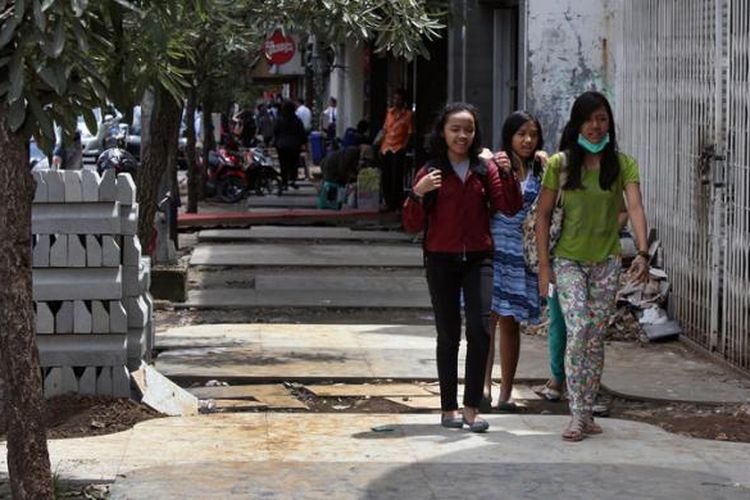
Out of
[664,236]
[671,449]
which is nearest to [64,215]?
[671,449]

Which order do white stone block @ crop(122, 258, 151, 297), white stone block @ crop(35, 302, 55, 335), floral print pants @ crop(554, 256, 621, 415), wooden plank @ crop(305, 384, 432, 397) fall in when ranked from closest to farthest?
floral print pants @ crop(554, 256, 621, 415)
white stone block @ crop(35, 302, 55, 335)
white stone block @ crop(122, 258, 151, 297)
wooden plank @ crop(305, 384, 432, 397)

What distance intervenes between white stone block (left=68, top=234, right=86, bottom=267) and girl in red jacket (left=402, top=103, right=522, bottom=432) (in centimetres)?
185

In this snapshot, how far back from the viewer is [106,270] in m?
8.84

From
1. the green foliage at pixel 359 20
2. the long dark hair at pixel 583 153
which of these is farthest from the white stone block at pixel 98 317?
the green foliage at pixel 359 20

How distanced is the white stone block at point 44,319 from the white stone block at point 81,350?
0.05m

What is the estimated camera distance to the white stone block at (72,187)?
880 cm

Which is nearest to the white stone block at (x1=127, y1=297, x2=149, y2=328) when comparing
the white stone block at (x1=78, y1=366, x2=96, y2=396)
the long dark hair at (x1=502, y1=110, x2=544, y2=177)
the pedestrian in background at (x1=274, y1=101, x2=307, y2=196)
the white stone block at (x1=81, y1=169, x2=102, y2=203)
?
the white stone block at (x1=78, y1=366, x2=96, y2=396)

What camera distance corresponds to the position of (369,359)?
11453 millimetres

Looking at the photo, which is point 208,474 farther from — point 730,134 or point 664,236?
point 664,236

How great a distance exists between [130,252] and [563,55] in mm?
7847

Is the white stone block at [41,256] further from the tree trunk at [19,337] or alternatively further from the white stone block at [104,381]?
the tree trunk at [19,337]

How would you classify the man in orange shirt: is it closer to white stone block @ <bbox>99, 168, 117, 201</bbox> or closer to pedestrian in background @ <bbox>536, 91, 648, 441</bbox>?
white stone block @ <bbox>99, 168, 117, 201</bbox>

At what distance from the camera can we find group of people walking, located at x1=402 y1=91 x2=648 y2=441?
845 centimetres

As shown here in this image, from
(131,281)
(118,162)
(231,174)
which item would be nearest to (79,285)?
(131,281)
